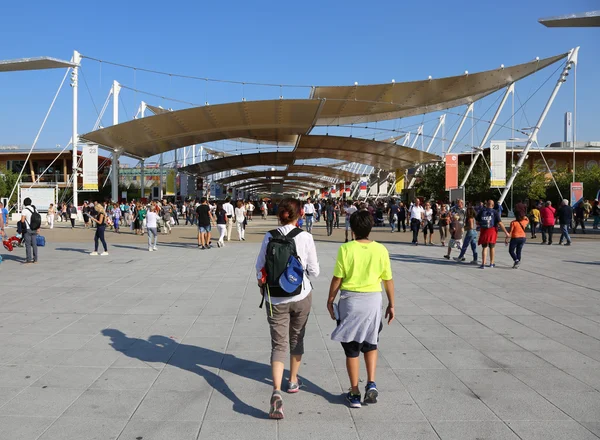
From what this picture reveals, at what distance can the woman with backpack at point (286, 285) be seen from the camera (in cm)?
383

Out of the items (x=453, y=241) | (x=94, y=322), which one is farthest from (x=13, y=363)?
(x=453, y=241)

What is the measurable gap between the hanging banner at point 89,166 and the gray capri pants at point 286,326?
28.5m

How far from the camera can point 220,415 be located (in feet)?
12.0

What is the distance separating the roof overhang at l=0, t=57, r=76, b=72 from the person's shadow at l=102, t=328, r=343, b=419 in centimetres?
930

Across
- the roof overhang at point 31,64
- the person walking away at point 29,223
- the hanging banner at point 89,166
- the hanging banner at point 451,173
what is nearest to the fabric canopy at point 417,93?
the hanging banner at point 451,173

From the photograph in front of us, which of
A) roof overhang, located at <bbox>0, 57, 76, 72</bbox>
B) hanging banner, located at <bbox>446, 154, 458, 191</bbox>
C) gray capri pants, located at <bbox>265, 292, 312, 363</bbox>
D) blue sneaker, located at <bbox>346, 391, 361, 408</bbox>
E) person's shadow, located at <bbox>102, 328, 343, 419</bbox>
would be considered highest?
roof overhang, located at <bbox>0, 57, 76, 72</bbox>

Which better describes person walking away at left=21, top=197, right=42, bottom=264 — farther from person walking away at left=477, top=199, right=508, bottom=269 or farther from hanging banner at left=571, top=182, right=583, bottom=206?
hanging banner at left=571, top=182, right=583, bottom=206

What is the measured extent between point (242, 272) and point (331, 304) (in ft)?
24.5

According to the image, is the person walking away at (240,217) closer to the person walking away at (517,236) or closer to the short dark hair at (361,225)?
the person walking away at (517,236)

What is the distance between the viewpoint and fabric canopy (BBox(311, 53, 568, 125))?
96.6 feet

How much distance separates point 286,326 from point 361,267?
0.74 meters

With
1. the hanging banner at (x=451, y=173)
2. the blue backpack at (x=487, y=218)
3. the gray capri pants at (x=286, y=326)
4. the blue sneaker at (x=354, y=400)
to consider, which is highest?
the hanging banner at (x=451, y=173)

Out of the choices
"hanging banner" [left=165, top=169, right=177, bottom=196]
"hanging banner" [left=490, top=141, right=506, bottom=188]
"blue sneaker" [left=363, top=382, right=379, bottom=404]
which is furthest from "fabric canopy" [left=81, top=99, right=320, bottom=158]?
"blue sneaker" [left=363, top=382, right=379, bottom=404]

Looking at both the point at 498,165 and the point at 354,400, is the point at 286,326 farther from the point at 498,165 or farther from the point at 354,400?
the point at 498,165
